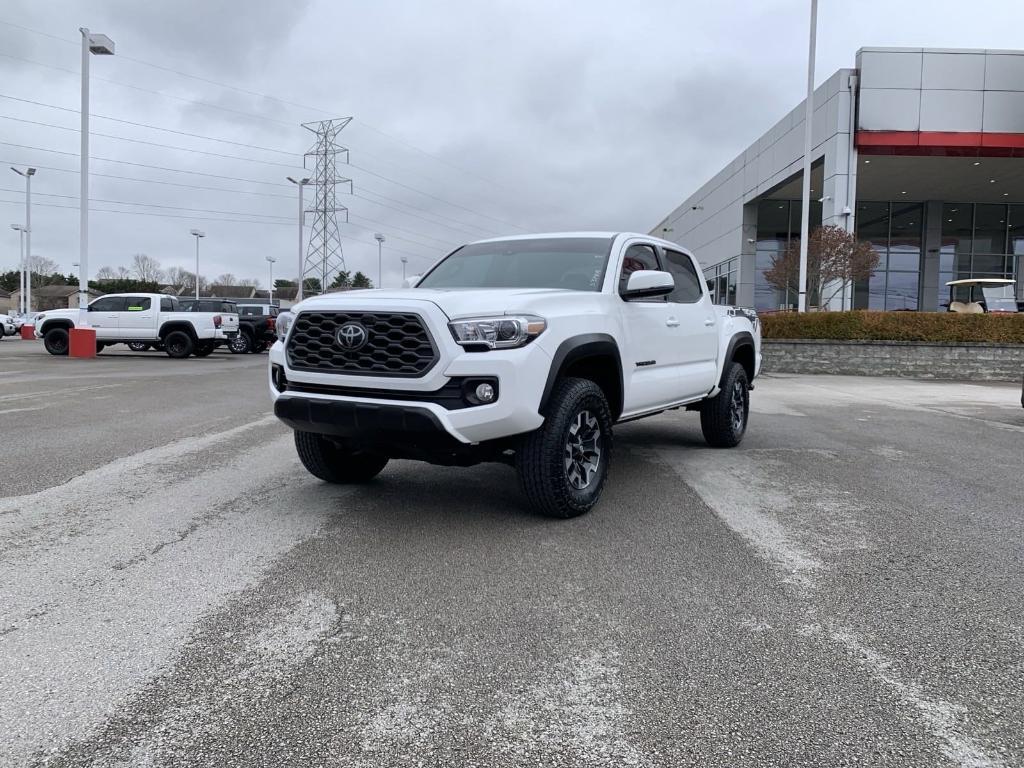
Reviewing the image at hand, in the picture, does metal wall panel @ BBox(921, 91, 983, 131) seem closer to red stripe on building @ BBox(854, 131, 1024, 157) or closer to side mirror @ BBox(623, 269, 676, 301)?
red stripe on building @ BBox(854, 131, 1024, 157)

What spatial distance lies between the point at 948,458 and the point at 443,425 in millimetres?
5673

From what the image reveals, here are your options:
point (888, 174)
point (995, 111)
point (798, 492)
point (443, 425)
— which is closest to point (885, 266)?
point (888, 174)

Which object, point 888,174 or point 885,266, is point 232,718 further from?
point 885,266

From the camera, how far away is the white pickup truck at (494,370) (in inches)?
168

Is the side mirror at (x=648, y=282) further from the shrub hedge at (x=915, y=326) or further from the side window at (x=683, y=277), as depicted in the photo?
the shrub hedge at (x=915, y=326)

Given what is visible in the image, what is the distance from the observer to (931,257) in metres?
36.5

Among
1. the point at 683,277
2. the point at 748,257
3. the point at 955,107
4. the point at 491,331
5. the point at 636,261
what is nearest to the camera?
the point at 491,331

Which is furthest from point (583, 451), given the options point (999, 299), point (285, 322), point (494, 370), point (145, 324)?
point (999, 299)

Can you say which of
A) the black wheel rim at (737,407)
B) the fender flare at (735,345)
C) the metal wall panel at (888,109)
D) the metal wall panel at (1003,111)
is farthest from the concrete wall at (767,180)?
the black wheel rim at (737,407)

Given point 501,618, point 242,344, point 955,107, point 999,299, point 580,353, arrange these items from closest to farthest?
point 501,618, point 580,353, point 955,107, point 242,344, point 999,299

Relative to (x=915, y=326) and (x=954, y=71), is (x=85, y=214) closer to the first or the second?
(x=915, y=326)

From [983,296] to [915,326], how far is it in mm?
11767

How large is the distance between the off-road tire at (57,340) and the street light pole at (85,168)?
0.67 metres

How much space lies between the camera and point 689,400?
672 centimetres
